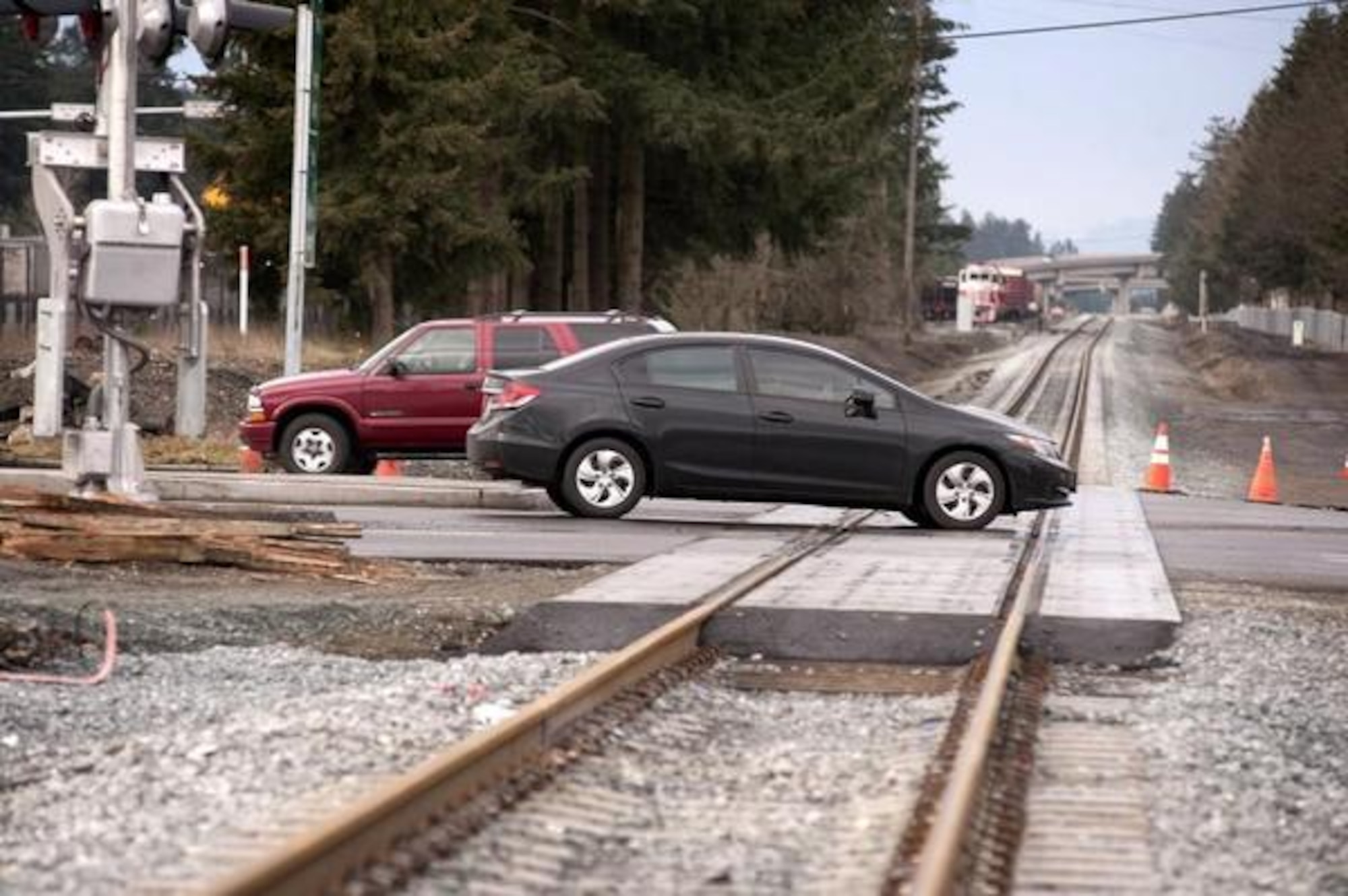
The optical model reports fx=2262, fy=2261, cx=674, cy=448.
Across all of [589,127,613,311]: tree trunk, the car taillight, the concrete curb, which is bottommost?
the concrete curb

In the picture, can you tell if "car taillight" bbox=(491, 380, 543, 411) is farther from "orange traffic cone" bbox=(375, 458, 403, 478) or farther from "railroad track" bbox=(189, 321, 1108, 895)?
"railroad track" bbox=(189, 321, 1108, 895)

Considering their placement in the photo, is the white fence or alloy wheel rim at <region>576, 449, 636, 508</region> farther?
the white fence

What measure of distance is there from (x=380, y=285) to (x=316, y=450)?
12642mm

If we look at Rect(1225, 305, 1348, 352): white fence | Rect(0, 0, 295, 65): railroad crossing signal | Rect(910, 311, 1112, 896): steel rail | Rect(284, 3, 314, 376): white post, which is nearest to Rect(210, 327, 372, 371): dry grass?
Rect(284, 3, 314, 376): white post

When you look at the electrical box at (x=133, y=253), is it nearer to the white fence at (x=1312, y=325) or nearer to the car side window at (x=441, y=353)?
the car side window at (x=441, y=353)

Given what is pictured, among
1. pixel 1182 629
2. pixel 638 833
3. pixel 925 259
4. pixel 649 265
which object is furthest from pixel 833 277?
pixel 638 833

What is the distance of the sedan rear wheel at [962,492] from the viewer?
18000 mm

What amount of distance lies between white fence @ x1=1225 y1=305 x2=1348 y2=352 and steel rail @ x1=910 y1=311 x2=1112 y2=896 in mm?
69068

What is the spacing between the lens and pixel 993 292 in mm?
130375

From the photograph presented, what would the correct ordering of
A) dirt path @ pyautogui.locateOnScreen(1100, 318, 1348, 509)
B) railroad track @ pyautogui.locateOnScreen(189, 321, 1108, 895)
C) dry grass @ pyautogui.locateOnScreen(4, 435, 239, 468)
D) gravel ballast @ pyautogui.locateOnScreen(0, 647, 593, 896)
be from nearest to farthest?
railroad track @ pyautogui.locateOnScreen(189, 321, 1108, 895) < gravel ballast @ pyautogui.locateOnScreen(0, 647, 593, 896) < dry grass @ pyautogui.locateOnScreen(4, 435, 239, 468) < dirt path @ pyautogui.locateOnScreen(1100, 318, 1348, 509)

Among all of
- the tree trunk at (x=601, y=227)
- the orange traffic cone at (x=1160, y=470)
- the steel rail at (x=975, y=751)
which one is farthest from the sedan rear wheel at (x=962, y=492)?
the tree trunk at (x=601, y=227)

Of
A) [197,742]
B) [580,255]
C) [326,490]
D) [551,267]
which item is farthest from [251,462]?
[580,255]

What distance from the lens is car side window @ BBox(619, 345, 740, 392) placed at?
18.1 meters

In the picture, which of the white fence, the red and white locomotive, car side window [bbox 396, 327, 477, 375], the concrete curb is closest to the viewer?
the concrete curb
